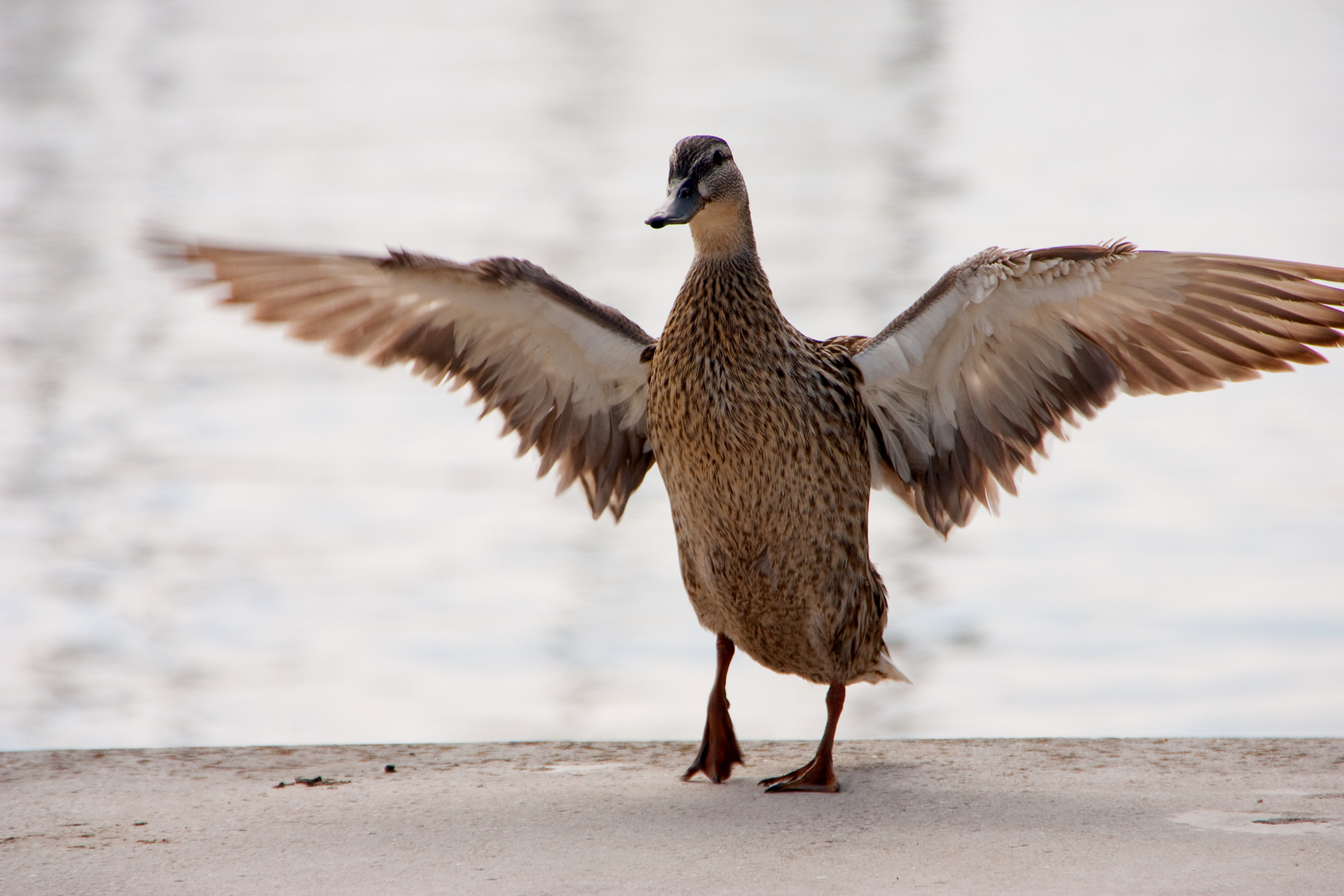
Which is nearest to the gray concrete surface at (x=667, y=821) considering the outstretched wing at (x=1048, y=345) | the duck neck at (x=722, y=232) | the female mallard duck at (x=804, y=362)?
the female mallard duck at (x=804, y=362)

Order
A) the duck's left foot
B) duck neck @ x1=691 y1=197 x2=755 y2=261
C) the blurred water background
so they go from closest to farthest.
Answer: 1. the duck's left foot
2. duck neck @ x1=691 y1=197 x2=755 y2=261
3. the blurred water background

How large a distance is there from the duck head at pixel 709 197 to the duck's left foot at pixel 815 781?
52.9 inches

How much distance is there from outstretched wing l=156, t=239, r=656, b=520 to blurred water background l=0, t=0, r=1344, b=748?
135 centimetres

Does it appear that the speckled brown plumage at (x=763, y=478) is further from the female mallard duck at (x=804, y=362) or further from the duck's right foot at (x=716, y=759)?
the duck's right foot at (x=716, y=759)

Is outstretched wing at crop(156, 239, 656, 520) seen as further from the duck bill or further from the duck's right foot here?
the duck's right foot

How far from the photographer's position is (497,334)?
421 centimetres

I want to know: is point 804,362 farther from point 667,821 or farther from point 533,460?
point 533,460

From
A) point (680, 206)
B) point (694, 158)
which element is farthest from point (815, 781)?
point (694, 158)

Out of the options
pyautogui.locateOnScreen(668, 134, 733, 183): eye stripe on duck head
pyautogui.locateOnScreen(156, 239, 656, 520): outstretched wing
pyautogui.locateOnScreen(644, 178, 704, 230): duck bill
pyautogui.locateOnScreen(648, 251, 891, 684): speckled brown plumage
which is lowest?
pyautogui.locateOnScreen(648, 251, 891, 684): speckled brown plumage

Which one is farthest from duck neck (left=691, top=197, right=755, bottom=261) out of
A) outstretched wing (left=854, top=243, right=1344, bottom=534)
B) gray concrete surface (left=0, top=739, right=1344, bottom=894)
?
gray concrete surface (left=0, top=739, right=1344, bottom=894)

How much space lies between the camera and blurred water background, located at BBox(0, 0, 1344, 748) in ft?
18.6

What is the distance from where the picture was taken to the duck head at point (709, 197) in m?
3.87

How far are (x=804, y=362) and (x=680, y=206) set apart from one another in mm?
507

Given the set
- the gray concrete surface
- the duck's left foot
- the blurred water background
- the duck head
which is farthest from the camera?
the blurred water background
